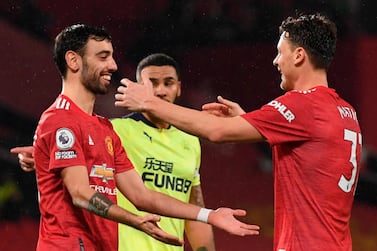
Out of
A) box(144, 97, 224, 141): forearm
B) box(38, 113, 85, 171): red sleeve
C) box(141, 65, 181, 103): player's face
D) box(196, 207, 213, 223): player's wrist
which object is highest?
box(141, 65, 181, 103): player's face

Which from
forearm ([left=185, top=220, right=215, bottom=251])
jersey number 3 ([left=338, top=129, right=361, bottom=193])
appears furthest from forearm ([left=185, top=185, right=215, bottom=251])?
jersey number 3 ([left=338, top=129, right=361, bottom=193])

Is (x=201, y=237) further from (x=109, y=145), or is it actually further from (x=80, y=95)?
(x=80, y=95)

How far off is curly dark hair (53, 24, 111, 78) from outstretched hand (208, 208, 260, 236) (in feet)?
3.03

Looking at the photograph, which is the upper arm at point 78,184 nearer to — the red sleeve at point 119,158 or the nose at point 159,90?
the red sleeve at point 119,158

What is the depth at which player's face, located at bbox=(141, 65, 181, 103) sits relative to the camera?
16.0ft

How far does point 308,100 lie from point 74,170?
0.95 m

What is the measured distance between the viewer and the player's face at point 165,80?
4.88 meters

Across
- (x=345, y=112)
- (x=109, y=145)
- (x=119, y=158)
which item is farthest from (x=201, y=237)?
(x=345, y=112)

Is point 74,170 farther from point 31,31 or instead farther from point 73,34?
point 31,31

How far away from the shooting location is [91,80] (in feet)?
12.5

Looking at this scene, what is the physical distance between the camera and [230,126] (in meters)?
3.53

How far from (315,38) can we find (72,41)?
1.04 meters

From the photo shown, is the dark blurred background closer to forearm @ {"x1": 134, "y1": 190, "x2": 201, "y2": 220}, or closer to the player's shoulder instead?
the player's shoulder

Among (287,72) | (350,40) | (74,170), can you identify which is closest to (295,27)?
(287,72)
